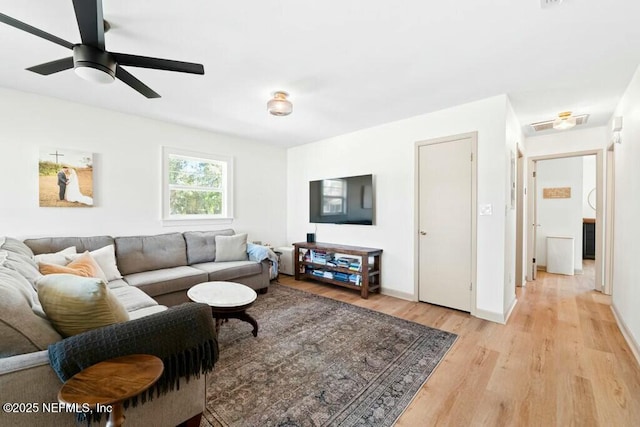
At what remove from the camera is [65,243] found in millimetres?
2869

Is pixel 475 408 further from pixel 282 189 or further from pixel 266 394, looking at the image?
pixel 282 189

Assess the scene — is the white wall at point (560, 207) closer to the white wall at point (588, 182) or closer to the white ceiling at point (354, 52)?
the white wall at point (588, 182)

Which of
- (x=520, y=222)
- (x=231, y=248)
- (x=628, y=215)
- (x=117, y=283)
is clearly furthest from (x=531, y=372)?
(x=117, y=283)

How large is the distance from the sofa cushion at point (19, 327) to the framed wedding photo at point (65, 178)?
2.37 metres

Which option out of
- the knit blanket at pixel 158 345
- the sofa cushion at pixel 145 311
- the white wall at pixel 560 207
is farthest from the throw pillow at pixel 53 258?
the white wall at pixel 560 207

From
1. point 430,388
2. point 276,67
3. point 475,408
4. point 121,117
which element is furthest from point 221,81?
point 475,408

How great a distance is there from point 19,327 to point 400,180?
11.6 ft

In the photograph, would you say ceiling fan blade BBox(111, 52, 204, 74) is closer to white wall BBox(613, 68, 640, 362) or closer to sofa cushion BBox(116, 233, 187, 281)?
sofa cushion BBox(116, 233, 187, 281)

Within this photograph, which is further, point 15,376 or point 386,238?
point 386,238

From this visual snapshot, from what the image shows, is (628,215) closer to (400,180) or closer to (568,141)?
(568,141)

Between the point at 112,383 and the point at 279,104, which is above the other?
the point at 279,104

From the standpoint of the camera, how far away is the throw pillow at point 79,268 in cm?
210

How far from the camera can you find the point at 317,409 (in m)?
1.61

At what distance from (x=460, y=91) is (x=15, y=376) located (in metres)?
3.56
